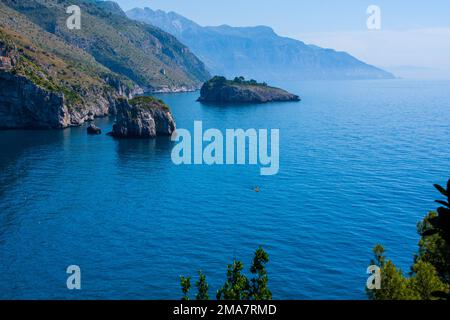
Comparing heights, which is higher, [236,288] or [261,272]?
[261,272]

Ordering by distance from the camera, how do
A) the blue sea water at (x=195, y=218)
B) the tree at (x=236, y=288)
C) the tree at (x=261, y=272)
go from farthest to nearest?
the blue sea water at (x=195, y=218) < the tree at (x=261, y=272) < the tree at (x=236, y=288)

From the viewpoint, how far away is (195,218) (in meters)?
101

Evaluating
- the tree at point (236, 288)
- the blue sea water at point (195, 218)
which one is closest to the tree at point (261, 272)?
the tree at point (236, 288)

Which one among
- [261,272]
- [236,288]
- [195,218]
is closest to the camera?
[236,288]

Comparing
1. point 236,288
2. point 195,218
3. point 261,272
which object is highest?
point 261,272

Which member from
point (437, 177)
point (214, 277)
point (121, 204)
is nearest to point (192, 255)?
point (214, 277)

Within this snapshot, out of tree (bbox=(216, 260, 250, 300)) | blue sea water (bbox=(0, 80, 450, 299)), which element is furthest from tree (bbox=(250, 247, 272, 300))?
blue sea water (bbox=(0, 80, 450, 299))

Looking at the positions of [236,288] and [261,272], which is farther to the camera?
[261,272]

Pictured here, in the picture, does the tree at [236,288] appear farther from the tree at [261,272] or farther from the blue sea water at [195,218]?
the blue sea water at [195,218]

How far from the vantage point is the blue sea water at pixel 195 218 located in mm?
73562

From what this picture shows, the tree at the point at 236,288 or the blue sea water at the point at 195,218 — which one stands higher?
the tree at the point at 236,288

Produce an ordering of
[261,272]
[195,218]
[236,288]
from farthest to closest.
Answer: [195,218] → [261,272] → [236,288]

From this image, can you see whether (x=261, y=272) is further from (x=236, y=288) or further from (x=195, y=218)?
(x=195, y=218)

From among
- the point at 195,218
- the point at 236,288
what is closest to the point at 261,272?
the point at 236,288
